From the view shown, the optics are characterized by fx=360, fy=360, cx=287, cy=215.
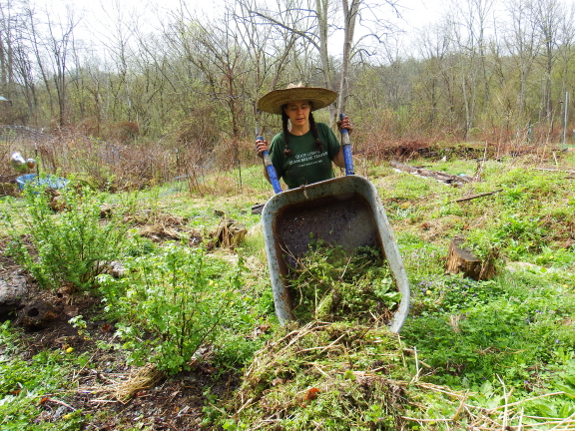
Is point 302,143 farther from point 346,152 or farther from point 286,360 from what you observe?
point 286,360

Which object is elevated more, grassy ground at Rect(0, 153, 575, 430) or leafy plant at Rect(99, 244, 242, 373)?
leafy plant at Rect(99, 244, 242, 373)

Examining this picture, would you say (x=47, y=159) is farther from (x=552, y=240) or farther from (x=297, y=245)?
(x=552, y=240)

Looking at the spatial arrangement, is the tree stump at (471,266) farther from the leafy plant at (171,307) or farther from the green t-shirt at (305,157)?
the leafy plant at (171,307)

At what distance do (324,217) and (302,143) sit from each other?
65 centimetres

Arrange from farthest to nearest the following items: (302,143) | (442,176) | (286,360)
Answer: (442,176) → (302,143) → (286,360)

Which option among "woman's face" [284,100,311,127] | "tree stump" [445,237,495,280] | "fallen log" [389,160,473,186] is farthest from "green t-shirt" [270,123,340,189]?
"fallen log" [389,160,473,186]

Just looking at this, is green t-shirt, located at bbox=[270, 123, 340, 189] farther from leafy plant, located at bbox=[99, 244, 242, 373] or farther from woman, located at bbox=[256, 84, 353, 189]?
leafy plant, located at bbox=[99, 244, 242, 373]

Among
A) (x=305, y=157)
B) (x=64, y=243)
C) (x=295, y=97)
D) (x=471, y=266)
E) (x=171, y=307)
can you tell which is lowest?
(x=471, y=266)

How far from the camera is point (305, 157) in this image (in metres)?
2.99

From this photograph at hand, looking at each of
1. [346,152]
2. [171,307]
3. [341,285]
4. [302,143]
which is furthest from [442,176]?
[171,307]

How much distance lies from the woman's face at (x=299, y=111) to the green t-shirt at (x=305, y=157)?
118 millimetres

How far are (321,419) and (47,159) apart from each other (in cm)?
1096

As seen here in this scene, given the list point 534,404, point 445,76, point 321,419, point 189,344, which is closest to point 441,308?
point 534,404

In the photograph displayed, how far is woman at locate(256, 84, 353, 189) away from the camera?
2.91 m
